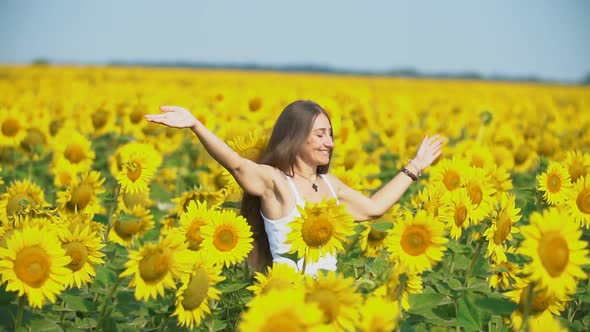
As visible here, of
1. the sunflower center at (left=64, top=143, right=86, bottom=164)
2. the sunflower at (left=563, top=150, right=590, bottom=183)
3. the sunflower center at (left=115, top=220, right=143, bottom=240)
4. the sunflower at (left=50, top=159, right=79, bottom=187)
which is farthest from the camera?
the sunflower center at (left=64, top=143, right=86, bottom=164)

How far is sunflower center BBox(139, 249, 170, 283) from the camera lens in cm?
226

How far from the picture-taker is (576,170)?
142 inches

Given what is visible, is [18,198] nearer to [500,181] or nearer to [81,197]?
[81,197]

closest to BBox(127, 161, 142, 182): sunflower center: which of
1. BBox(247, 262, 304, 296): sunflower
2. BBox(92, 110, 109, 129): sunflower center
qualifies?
BBox(247, 262, 304, 296): sunflower

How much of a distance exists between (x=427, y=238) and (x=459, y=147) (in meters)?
3.06

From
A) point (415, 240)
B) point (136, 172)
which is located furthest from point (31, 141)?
point (415, 240)

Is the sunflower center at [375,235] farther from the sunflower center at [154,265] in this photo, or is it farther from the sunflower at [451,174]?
the sunflower center at [154,265]

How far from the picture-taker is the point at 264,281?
2.34 m

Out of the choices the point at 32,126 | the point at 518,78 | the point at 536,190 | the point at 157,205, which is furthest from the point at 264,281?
the point at 518,78

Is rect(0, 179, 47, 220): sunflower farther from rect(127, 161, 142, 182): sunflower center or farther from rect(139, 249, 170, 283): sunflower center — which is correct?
rect(139, 249, 170, 283): sunflower center

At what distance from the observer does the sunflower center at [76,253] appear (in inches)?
102

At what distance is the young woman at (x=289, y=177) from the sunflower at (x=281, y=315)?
123 cm

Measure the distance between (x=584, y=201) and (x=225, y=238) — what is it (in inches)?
53.2

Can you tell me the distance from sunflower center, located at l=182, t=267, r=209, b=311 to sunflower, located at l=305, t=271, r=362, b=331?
405 mm
